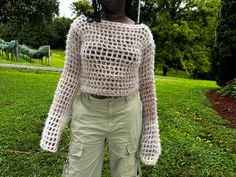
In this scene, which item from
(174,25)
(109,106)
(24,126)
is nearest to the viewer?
(109,106)

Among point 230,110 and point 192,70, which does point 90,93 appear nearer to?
point 230,110

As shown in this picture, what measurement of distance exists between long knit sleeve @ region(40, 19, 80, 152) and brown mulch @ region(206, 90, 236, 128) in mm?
5296

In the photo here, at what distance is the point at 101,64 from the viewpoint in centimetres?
241

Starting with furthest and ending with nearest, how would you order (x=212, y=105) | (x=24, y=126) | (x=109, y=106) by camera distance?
1. (x=212, y=105)
2. (x=24, y=126)
3. (x=109, y=106)

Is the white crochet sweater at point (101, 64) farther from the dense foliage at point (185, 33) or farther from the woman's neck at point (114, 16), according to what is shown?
the dense foliage at point (185, 33)

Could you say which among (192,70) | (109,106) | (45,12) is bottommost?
(192,70)

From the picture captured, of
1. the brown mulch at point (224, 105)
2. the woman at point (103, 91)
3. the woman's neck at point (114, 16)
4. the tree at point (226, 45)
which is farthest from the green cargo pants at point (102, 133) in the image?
the tree at point (226, 45)

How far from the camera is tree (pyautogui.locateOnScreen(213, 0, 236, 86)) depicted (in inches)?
452

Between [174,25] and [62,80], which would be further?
[174,25]

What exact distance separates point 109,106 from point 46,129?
43 centimetres

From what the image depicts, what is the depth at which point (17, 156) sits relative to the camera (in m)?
4.74

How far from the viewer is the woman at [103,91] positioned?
2436mm

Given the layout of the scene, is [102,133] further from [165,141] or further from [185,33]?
[185,33]

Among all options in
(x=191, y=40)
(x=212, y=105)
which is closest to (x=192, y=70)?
(x=191, y=40)
